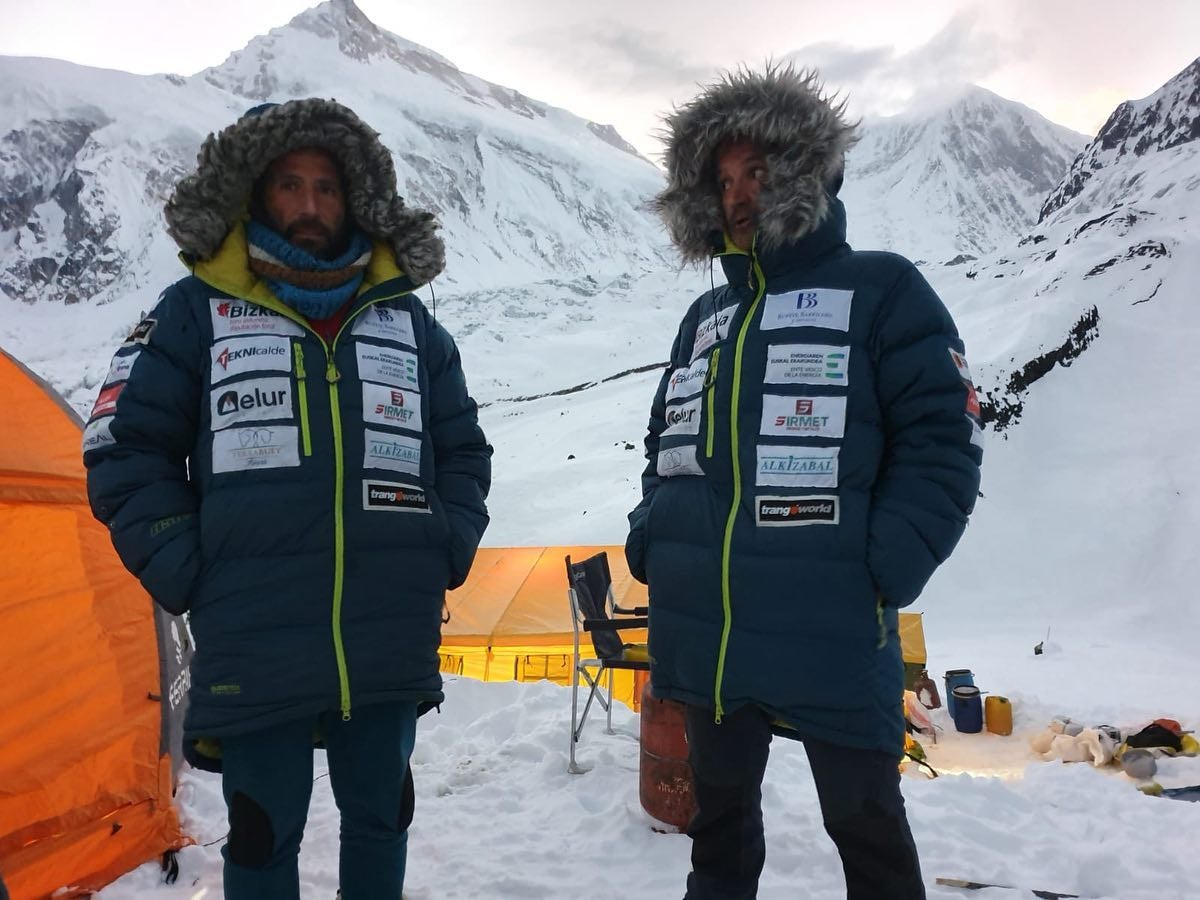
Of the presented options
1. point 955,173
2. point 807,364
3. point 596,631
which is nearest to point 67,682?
point 596,631

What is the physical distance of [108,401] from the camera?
5.84 feet

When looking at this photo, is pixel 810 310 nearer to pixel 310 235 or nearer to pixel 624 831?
pixel 310 235

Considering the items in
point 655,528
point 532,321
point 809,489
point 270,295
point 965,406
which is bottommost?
point 655,528

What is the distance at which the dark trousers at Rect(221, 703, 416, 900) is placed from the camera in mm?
1745

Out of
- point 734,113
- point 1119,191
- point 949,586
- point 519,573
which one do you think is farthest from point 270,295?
point 1119,191

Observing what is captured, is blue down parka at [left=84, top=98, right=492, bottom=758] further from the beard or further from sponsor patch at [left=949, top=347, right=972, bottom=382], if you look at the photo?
sponsor patch at [left=949, top=347, right=972, bottom=382]

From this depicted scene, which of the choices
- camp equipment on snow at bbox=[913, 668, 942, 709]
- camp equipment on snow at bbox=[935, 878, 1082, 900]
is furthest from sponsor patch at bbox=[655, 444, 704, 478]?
camp equipment on snow at bbox=[913, 668, 942, 709]

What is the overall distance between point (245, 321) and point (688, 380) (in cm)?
120

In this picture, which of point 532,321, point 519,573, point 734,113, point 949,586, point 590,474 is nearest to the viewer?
point 734,113

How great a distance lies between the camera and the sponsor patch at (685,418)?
6.48 feet

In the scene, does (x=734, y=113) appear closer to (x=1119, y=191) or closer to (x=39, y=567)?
(x=39, y=567)

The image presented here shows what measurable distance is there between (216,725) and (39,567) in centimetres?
174

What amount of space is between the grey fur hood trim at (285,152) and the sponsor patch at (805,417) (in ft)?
3.57

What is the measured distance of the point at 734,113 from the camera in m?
2.01
